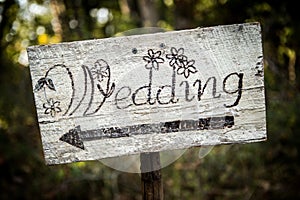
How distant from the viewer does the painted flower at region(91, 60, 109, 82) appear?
1039 millimetres

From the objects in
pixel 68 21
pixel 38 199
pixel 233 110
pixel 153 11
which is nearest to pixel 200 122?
pixel 233 110

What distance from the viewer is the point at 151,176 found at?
1183 millimetres

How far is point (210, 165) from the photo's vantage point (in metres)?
2.47

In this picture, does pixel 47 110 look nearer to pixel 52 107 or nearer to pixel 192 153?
pixel 52 107

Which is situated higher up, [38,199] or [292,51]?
[292,51]

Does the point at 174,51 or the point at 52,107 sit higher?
the point at 174,51

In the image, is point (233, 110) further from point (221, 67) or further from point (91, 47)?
point (91, 47)

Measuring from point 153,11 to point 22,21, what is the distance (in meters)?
1.50

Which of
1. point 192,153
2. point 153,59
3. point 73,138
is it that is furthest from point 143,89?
point 192,153

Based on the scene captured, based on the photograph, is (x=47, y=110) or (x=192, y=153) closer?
(x=47, y=110)

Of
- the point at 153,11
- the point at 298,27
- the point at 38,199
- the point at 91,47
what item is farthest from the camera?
the point at 153,11

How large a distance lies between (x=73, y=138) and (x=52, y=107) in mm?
90

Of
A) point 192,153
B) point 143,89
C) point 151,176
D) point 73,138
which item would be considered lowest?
point 192,153

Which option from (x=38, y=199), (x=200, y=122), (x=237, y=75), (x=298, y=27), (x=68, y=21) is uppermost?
A: (x=68, y=21)
